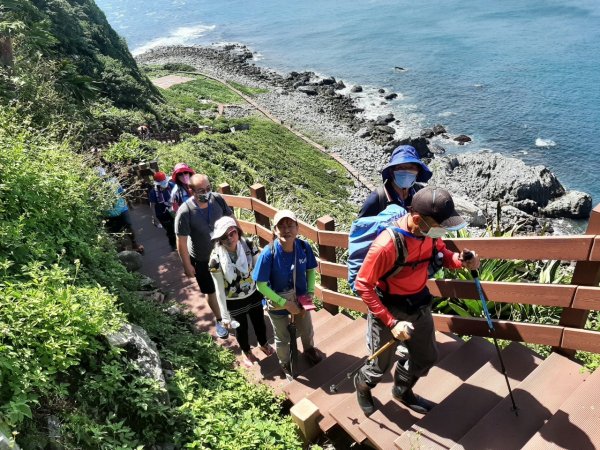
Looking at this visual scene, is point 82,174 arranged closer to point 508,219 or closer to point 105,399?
point 105,399

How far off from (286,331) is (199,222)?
64.4 inches

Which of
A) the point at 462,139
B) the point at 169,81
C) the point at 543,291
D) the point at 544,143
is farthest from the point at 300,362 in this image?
the point at 169,81

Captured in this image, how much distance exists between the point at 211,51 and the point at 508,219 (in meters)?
52.4

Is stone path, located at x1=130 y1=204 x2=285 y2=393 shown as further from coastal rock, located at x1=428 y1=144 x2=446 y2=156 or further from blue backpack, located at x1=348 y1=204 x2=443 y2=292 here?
coastal rock, located at x1=428 y1=144 x2=446 y2=156

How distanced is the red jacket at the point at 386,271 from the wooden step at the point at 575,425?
121cm

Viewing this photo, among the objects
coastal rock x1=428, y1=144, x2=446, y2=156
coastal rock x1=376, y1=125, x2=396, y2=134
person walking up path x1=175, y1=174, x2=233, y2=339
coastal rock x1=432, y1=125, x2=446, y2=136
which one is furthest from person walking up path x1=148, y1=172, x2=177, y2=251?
coastal rock x1=432, y1=125, x2=446, y2=136

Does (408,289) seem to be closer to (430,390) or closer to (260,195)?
(430,390)

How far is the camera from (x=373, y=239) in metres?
3.68

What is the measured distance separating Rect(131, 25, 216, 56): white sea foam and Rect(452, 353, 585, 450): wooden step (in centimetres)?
7456

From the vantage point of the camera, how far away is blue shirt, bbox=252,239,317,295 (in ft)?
13.8

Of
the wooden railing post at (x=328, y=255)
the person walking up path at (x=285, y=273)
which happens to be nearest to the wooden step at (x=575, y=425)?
the person walking up path at (x=285, y=273)

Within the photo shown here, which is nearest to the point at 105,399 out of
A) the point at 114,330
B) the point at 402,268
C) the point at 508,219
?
the point at 114,330

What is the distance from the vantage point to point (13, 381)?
292 centimetres

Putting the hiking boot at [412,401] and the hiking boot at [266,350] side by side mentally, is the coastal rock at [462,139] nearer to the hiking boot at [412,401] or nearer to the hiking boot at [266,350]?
the hiking boot at [266,350]
